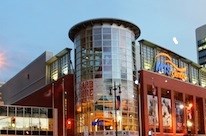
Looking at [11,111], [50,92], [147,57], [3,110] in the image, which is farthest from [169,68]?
[3,110]

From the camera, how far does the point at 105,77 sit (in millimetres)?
80062

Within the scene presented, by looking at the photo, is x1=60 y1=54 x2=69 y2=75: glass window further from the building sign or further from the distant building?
the building sign

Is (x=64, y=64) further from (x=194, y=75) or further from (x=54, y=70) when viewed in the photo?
(x=194, y=75)

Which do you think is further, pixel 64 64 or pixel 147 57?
pixel 64 64

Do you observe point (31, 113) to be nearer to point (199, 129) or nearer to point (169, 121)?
point (169, 121)

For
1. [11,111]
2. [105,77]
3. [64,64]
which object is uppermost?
[64,64]

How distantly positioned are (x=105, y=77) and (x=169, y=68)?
1859 cm

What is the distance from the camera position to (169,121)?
294ft

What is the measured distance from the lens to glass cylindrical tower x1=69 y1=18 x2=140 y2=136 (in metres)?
78.3

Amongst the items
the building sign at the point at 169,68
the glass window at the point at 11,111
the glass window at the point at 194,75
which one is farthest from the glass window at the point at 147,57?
the glass window at the point at 11,111

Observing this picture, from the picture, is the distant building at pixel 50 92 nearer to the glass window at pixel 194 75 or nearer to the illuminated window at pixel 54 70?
the illuminated window at pixel 54 70

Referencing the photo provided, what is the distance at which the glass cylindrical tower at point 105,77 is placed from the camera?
78.3 m

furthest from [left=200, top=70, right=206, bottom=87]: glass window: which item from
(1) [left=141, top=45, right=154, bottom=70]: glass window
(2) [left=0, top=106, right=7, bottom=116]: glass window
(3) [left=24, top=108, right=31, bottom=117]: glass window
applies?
(2) [left=0, top=106, right=7, bottom=116]: glass window

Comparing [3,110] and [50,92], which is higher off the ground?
[50,92]
